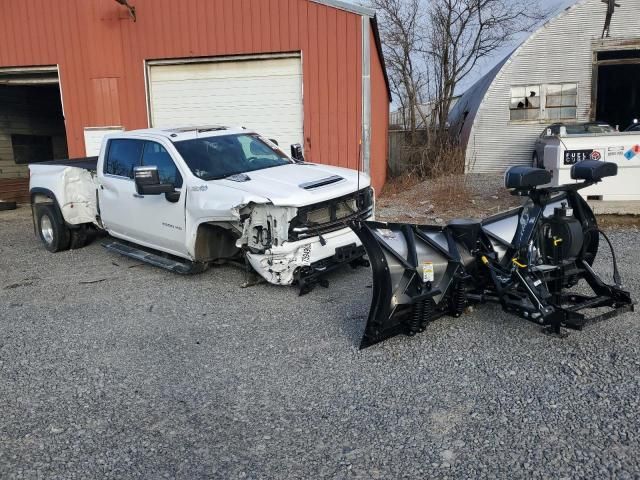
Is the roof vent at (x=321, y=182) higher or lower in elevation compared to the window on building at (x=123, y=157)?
lower

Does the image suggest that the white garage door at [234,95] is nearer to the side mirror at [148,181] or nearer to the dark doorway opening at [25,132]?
the dark doorway opening at [25,132]

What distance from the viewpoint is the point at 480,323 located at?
16.3 ft

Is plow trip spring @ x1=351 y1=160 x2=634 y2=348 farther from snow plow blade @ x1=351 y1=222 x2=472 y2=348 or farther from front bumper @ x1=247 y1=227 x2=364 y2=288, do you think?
front bumper @ x1=247 y1=227 x2=364 y2=288

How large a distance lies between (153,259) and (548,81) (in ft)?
58.3

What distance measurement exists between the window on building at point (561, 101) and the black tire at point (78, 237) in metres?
17.4

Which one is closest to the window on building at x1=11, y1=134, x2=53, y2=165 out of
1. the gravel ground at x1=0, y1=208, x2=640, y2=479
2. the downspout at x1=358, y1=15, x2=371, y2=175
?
the downspout at x1=358, y1=15, x2=371, y2=175

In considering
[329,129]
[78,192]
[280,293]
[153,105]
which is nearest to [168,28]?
[153,105]

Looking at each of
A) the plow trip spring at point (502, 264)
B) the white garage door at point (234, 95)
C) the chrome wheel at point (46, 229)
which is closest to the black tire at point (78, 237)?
the chrome wheel at point (46, 229)

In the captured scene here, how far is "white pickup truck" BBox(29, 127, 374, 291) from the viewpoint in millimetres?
5887

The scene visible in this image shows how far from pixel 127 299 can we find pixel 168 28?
825 centimetres

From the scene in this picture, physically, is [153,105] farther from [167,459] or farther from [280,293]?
[167,459]

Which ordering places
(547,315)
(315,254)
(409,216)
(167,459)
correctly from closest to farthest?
(167,459)
(547,315)
(315,254)
(409,216)

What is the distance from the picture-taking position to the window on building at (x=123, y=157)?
292 inches

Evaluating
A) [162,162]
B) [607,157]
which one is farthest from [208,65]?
[607,157]
